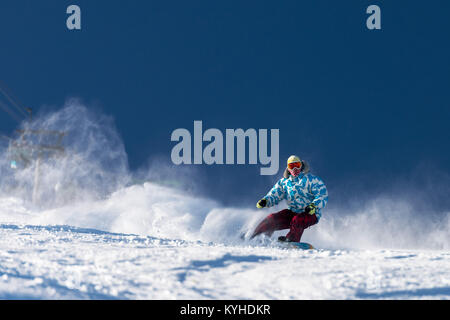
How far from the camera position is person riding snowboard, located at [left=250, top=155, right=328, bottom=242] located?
22.6 ft

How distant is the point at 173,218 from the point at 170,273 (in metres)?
8.46

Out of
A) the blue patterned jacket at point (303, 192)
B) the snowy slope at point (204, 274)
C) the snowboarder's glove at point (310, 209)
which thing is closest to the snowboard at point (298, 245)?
the snowboarder's glove at point (310, 209)

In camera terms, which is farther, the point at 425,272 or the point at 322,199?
the point at 322,199

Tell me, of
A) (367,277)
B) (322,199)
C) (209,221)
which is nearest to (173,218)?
(209,221)

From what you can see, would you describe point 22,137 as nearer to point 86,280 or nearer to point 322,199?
point 322,199

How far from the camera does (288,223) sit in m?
7.29

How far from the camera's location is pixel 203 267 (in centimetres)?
376

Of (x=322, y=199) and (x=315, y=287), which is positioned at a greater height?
(x=322, y=199)

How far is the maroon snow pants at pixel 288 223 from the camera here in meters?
6.84

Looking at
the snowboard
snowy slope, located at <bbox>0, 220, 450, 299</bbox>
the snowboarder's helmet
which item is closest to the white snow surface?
snowy slope, located at <bbox>0, 220, 450, 299</bbox>

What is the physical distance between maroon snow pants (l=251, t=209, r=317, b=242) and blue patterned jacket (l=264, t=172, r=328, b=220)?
0.13 meters

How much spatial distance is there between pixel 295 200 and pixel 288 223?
1.27 feet

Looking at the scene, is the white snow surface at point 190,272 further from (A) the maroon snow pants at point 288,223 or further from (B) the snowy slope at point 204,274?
(A) the maroon snow pants at point 288,223
